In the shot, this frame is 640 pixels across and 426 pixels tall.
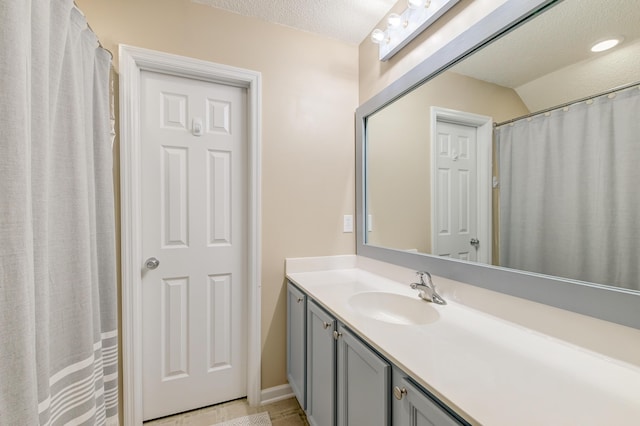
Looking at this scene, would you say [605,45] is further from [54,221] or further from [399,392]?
[54,221]

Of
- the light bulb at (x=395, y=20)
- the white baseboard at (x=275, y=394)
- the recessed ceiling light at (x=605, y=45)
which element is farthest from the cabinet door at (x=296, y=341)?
the light bulb at (x=395, y=20)

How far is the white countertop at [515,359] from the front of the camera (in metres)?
0.54

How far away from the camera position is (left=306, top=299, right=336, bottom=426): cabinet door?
44.1 inches

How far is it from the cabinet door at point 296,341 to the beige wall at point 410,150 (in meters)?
0.64

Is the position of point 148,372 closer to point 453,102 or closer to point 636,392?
point 636,392

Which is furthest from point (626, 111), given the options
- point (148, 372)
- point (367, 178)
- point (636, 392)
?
point (148, 372)

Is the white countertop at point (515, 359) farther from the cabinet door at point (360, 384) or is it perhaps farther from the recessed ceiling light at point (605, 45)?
the recessed ceiling light at point (605, 45)

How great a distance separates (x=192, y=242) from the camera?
160 cm

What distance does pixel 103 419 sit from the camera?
1.08 m

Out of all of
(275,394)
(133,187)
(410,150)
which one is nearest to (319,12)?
(410,150)

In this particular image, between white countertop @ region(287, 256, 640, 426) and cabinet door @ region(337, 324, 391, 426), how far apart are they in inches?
2.5

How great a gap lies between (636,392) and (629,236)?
1.30 ft

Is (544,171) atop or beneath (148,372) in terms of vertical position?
atop

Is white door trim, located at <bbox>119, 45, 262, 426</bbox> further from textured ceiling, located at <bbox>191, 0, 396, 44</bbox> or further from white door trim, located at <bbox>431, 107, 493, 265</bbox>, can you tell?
white door trim, located at <bbox>431, 107, 493, 265</bbox>
